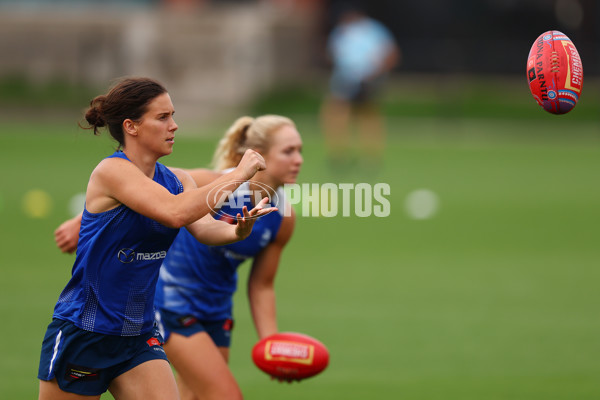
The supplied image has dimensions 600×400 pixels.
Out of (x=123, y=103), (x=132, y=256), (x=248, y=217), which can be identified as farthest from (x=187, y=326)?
(x=123, y=103)

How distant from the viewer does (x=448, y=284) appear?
9984 mm

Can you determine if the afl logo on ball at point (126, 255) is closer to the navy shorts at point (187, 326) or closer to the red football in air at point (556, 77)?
the navy shorts at point (187, 326)

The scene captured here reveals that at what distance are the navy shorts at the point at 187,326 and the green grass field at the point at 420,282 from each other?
1.10m

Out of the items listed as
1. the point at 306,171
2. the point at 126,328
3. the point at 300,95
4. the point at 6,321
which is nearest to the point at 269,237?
the point at 126,328

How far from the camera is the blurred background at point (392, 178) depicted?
296 inches

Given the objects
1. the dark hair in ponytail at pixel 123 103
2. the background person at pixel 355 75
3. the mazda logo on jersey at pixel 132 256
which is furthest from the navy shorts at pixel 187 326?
the background person at pixel 355 75

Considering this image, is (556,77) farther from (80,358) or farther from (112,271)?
Answer: (80,358)

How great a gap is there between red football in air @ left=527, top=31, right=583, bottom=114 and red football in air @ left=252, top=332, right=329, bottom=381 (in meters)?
1.93

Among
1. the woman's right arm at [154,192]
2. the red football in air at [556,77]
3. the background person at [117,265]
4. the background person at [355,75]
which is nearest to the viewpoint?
the woman's right arm at [154,192]

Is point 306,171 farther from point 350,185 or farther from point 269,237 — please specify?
point 269,237

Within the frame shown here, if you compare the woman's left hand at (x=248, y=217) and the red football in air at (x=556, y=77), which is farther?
the red football in air at (x=556, y=77)

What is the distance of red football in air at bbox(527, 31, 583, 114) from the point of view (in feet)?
16.4

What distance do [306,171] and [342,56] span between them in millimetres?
3424

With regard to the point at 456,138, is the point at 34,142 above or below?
below
